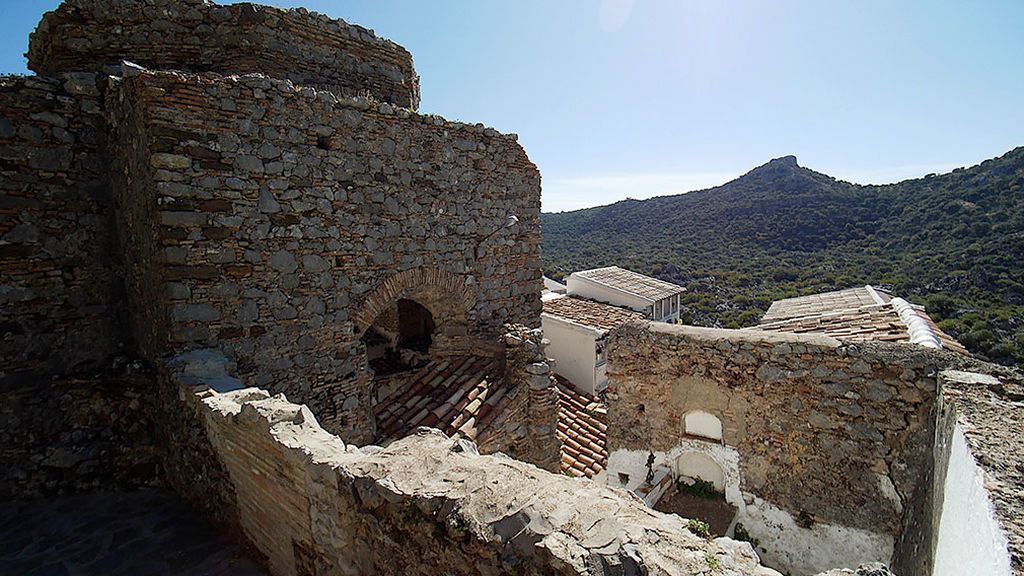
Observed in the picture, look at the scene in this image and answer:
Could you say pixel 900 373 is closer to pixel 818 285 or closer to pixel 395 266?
pixel 395 266

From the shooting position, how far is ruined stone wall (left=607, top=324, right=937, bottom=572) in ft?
16.7

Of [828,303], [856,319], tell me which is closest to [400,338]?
[856,319]

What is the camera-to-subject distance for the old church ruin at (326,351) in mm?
3217

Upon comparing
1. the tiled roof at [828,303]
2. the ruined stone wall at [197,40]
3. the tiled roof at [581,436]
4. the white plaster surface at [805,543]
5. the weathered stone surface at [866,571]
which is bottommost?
the white plaster surface at [805,543]

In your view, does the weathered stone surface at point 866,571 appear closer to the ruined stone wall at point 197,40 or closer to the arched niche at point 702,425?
the arched niche at point 702,425

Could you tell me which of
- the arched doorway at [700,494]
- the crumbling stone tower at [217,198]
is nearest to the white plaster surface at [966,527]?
the arched doorway at [700,494]

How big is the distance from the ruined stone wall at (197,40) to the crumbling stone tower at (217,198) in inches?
0.7

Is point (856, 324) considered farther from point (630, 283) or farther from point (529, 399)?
point (630, 283)

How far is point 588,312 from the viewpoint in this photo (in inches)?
669

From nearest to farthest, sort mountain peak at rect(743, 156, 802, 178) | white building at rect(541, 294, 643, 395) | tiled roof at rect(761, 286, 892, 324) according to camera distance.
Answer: tiled roof at rect(761, 286, 892, 324) < white building at rect(541, 294, 643, 395) < mountain peak at rect(743, 156, 802, 178)

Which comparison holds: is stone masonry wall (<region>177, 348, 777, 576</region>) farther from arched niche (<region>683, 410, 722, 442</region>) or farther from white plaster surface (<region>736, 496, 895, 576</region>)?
white plaster surface (<region>736, 496, 895, 576</region>)

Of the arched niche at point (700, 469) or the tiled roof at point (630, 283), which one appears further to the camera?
the tiled roof at point (630, 283)

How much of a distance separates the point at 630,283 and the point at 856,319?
13736 mm

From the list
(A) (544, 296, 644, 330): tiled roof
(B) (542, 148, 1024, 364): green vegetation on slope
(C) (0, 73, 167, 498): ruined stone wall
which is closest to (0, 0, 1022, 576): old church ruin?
(C) (0, 73, 167, 498): ruined stone wall
